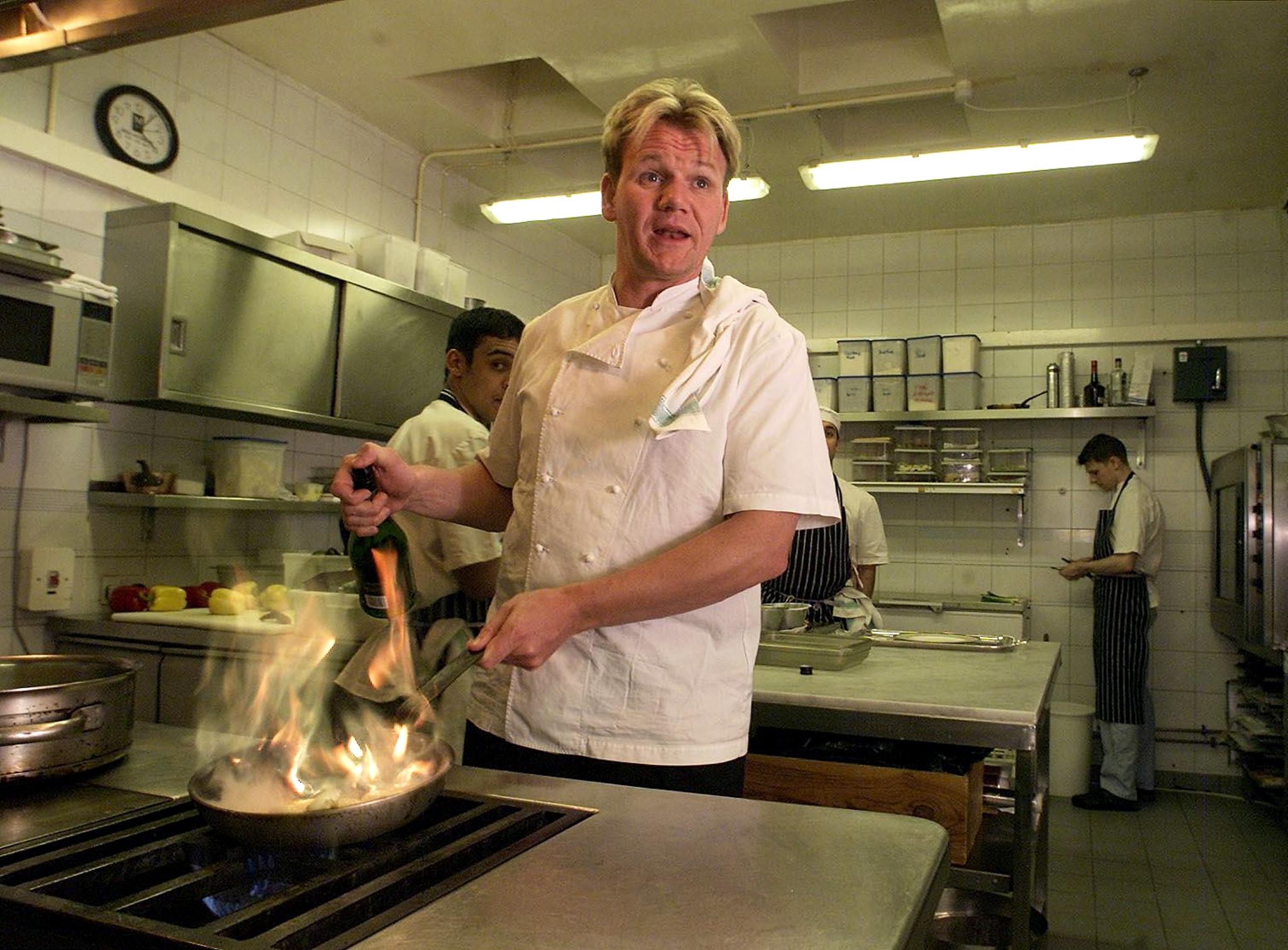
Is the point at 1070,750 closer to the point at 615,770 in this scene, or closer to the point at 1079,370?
the point at 1079,370

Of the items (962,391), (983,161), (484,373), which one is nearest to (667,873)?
(484,373)

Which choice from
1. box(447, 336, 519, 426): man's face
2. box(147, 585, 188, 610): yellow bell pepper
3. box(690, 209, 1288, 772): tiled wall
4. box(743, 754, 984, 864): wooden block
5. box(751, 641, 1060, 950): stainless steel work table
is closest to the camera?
box(751, 641, 1060, 950): stainless steel work table

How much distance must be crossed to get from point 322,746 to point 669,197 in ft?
3.06

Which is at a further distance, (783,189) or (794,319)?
(794,319)

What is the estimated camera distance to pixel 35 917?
76cm

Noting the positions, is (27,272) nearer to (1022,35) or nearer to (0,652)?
(0,652)

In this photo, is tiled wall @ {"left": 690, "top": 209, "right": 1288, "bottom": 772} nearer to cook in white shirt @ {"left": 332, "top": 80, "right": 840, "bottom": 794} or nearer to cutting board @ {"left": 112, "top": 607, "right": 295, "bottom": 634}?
cutting board @ {"left": 112, "top": 607, "right": 295, "bottom": 634}

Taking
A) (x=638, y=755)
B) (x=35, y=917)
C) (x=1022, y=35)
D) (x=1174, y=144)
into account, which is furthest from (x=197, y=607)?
(x=1174, y=144)

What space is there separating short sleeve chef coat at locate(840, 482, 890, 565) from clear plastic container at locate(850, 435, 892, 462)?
4.52 feet

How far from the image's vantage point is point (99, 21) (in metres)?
1.69

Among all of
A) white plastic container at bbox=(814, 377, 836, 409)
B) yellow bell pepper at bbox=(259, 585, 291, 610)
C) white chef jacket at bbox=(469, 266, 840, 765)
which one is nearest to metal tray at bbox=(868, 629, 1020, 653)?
white chef jacket at bbox=(469, 266, 840, 765)

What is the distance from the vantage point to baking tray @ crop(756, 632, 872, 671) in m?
2.52

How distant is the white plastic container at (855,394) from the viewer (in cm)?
628

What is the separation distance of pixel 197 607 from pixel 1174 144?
190 inches
